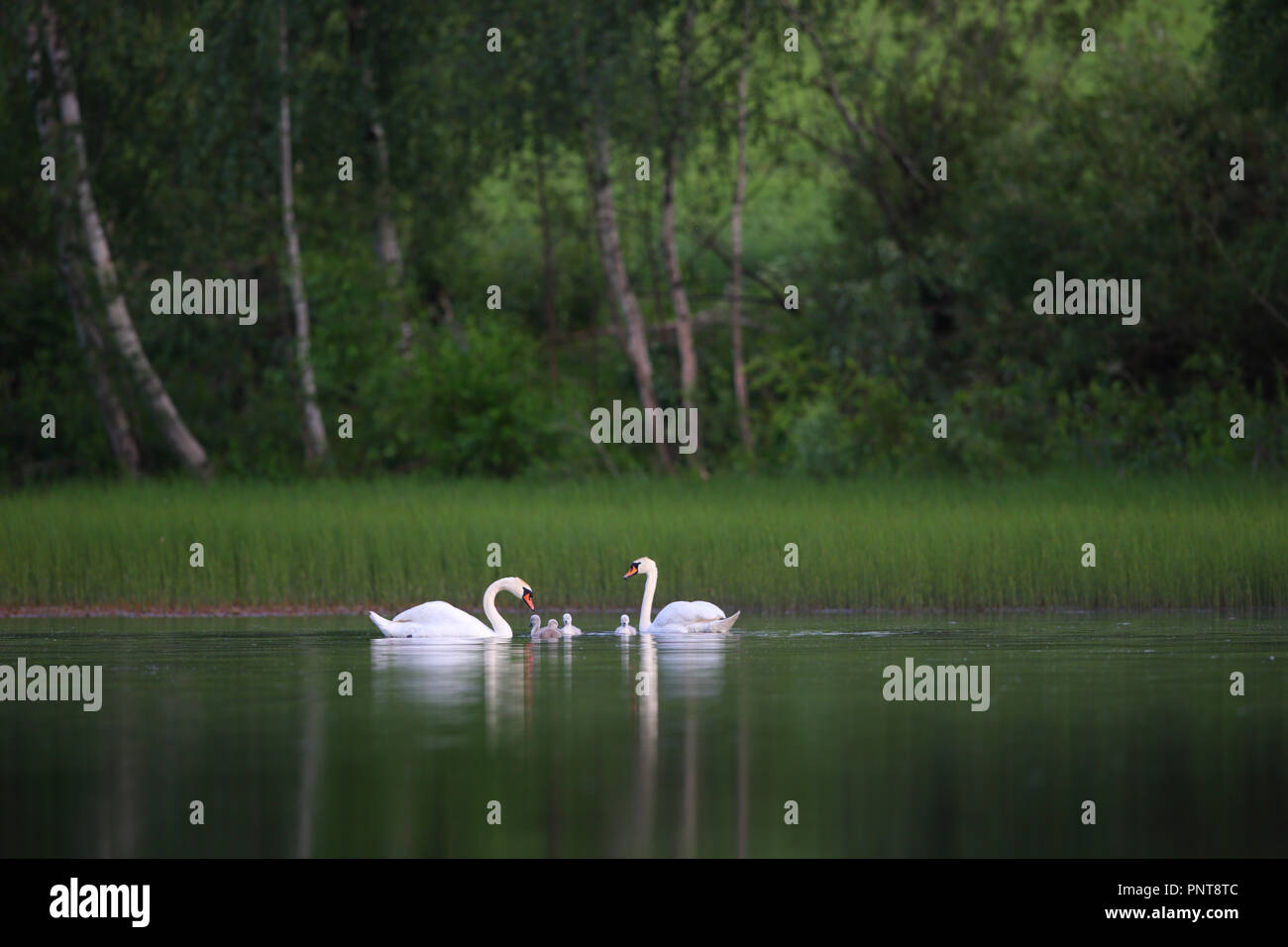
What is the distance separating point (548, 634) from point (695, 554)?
430 cm

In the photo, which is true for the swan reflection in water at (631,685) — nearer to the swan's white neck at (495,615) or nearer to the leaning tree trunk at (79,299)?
the swan's white neck at (495,615)

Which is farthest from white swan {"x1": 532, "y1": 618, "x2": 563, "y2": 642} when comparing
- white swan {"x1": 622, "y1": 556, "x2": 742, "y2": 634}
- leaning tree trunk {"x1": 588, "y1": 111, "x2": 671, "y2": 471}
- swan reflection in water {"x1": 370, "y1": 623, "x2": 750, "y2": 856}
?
leaning tree trunk {"x1": 588, "y1": 111, "x2": 671, "y2": 471}

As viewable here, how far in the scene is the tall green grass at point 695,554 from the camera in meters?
19.8

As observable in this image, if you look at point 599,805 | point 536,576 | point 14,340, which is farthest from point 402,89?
point 599,805

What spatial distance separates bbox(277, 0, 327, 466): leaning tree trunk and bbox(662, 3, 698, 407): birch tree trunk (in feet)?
19.7

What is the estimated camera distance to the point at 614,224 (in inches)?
1308

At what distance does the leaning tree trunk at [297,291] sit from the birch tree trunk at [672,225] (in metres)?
6.00

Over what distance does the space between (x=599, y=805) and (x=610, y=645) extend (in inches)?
282

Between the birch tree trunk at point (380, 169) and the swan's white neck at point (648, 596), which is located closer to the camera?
the swan's white neck at point (648, 596)

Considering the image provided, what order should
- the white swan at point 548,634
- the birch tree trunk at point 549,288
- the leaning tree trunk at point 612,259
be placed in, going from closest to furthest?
the white swan at point 548,634 → the leaning tree trunk at point 612,259 → the birch tree trunk at point 549,288

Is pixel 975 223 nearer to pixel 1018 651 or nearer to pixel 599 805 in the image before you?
pixel 1018 651

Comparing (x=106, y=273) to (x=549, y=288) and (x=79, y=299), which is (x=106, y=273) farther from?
(x=549, y=288)

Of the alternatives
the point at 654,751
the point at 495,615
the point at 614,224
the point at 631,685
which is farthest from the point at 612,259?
the point at 654,751

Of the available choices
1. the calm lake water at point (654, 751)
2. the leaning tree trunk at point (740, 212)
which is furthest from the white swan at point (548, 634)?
the leaning tree trunk at point (740, 212)
